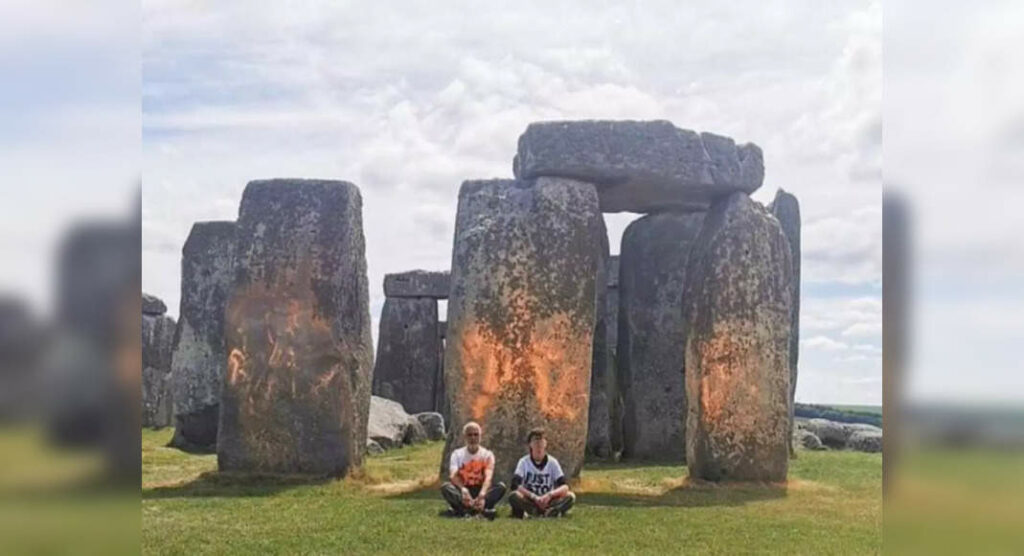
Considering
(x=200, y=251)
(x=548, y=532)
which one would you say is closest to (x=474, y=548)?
(x=548, y=532)

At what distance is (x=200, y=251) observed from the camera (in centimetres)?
1545

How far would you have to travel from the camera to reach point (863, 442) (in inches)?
703

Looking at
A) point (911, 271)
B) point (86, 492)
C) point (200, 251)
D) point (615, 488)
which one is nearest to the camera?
point (86, 492)

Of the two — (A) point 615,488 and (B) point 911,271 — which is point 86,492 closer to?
(B) point 911,271

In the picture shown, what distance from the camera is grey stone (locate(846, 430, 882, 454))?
1761cm

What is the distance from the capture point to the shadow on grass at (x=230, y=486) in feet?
33.7

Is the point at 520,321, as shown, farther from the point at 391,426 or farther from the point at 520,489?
the point at 391,426

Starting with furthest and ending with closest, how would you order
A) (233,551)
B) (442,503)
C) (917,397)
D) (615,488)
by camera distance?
(615,488) → (442,503) → (233,551) → (917,397)

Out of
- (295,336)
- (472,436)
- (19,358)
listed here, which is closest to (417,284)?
(295,336)

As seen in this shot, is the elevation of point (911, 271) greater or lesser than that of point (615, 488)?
greater

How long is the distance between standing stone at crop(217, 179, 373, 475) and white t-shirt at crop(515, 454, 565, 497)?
281 cm

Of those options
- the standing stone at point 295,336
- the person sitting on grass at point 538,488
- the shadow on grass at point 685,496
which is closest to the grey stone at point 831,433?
the shadow on grass at point 685,496

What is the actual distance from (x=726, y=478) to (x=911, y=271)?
8.86 meters

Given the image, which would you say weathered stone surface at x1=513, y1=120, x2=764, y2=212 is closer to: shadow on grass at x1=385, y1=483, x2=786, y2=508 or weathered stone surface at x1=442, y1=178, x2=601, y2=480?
weathered stone surface at x1=442, y1=178, x2=601, y2=480
